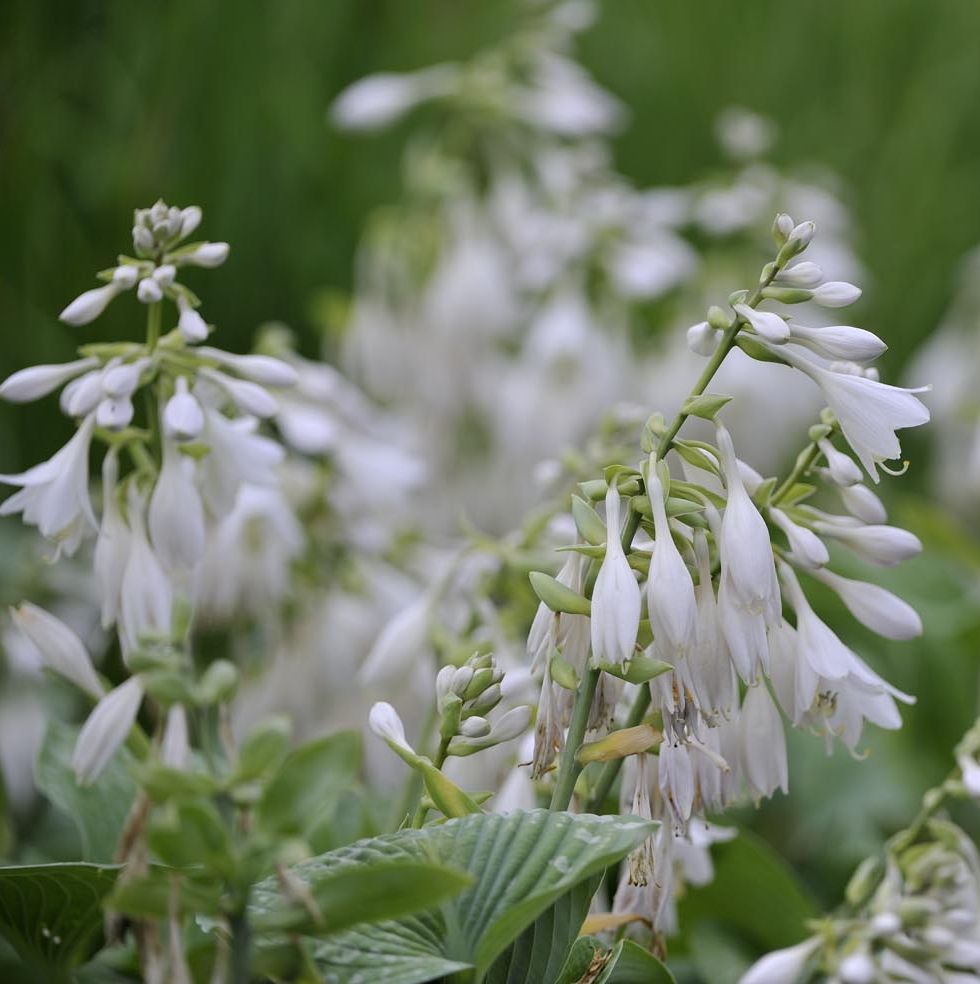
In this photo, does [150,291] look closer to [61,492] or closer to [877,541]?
[61,492]

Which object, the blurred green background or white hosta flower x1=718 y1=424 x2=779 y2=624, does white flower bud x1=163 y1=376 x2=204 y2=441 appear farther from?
the blurred green background

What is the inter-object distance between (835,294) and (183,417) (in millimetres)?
302

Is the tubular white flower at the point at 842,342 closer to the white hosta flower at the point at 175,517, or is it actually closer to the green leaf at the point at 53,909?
the white hosta flower at the point at 175,517

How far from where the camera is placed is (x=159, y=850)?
1.50 ft

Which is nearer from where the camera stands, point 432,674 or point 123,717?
point 123,717

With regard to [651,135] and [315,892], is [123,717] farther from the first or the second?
[651,135]

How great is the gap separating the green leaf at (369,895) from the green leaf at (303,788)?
0.02 m

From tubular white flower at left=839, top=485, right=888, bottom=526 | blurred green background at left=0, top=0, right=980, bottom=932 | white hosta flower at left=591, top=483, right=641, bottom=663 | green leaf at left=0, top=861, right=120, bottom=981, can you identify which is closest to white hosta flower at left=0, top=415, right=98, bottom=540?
green leaf at left=0, top=861, right=120, bottom=981

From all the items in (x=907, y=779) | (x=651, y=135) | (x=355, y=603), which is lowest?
(x=907, y=779)

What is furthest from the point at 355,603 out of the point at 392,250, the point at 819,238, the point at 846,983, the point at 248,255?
the point at 819,238

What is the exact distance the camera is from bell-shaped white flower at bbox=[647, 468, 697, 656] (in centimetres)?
55

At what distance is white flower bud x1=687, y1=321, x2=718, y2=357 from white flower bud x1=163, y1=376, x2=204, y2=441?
23cm

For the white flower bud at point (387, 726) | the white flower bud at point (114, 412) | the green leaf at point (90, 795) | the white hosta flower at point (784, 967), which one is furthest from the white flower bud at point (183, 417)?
the white hosta flower at point (784, 967)

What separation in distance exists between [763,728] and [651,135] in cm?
214
